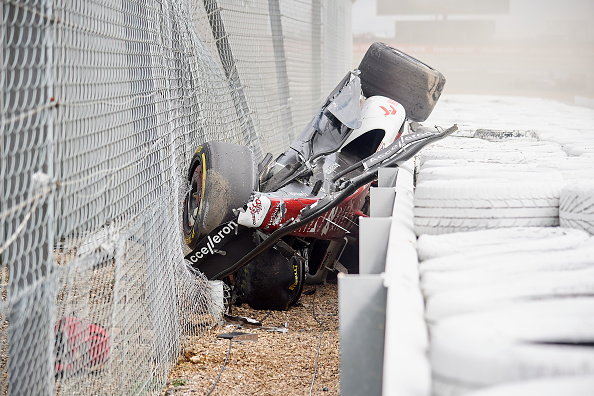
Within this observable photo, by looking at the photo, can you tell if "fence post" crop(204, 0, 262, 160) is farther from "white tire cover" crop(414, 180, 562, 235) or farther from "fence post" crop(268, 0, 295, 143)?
"white tire cover" crop(414, 180, 562, 235)

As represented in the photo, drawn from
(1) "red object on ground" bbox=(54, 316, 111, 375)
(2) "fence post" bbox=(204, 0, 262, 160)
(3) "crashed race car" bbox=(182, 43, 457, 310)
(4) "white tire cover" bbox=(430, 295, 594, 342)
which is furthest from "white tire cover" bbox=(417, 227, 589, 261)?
(2) "fence post" bbox=(204, 0, 262, 160)

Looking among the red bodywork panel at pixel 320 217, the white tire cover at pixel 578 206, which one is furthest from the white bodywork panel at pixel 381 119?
the white tire cover at pixel 578 206

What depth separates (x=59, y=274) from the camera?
2.53 metres

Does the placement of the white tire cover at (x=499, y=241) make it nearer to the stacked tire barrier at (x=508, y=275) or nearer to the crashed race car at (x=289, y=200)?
the stacked tire barrier at (x=508, y=275)

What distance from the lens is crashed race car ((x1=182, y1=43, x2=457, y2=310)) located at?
4918 mm

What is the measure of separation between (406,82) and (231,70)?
1547mm

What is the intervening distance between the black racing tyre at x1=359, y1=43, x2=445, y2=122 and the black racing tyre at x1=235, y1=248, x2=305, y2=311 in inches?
95.5

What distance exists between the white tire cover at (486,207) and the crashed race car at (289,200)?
1.57 m

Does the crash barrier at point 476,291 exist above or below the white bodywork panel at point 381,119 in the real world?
above

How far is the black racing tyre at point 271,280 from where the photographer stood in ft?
17.0

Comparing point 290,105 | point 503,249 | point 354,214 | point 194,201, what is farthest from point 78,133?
point 290,105

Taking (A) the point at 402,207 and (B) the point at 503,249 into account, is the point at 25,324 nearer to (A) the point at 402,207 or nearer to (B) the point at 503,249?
(B) the point at 503,249

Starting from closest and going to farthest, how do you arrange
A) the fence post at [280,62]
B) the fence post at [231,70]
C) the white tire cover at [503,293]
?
the white tire cover at [503,293] → the fence post at [231,70] → the fence post at [280,62]

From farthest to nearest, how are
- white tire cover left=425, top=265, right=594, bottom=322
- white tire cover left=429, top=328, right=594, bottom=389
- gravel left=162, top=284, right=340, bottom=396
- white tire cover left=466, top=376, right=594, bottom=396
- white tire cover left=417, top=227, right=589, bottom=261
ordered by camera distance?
gravel left=162, top=284, right=340, bottom=396, white tire cover left=417, top=227, right=589, bottom=261, white tire cover left=425, top=265, right=594, bottom=322, white tire cover left=429, top=328, right=594, bottom=389, white tire cover left=466, top=376, right=594, bottom=396
